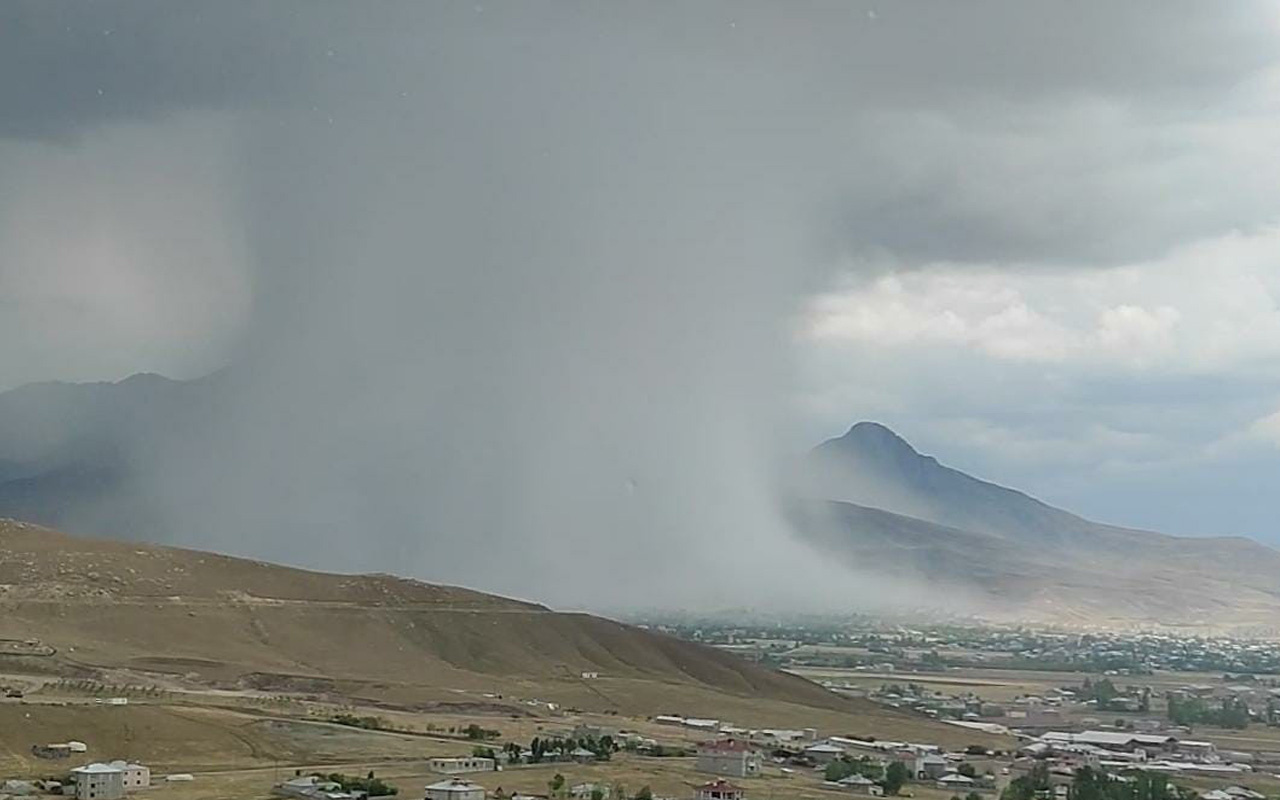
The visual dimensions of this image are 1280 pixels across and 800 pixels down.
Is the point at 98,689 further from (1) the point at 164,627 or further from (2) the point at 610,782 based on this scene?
(2) the point at 610,782

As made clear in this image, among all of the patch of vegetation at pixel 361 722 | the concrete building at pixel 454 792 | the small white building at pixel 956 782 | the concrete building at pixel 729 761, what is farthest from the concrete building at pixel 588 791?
the patch of vegetation at pixel 361 722

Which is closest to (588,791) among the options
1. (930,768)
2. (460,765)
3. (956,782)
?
(460,765)

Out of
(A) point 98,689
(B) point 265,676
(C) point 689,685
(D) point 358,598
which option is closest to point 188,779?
(A) point 98,689

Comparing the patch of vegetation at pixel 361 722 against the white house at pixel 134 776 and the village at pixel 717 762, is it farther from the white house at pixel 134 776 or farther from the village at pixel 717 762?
the white house at pixel 134 776

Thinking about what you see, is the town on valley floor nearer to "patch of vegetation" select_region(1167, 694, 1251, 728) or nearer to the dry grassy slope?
"patch of vegetation" select_region(1167, 694, 1251, 728)

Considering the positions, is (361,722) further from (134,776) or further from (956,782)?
(956,782)
